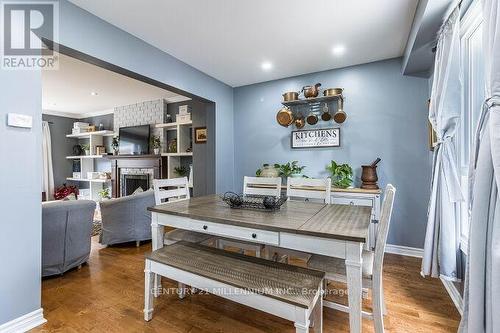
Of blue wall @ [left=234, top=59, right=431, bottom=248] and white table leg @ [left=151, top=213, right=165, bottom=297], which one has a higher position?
blue wall @ [left=234, top=59, right=431, bottom=248]

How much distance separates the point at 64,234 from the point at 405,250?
13.0 ft

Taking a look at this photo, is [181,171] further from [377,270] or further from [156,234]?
[377,270]

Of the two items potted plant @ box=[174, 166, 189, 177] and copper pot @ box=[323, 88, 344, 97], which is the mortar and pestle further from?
potted plant @ box=[174, 166, 189, 177]

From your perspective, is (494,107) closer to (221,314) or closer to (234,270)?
(234,270)

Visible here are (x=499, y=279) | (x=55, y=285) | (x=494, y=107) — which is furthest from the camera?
(x=55, y=285)

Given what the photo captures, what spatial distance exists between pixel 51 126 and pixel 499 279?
28.3ft

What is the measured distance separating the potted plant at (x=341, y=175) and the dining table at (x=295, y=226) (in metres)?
1.17

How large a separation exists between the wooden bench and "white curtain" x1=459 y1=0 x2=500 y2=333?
70 cm

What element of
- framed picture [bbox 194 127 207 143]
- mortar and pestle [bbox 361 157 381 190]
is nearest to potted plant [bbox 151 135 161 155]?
framed picture [bbox 194 127 207 143]

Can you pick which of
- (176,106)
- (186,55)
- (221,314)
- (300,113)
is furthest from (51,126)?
(221,314)

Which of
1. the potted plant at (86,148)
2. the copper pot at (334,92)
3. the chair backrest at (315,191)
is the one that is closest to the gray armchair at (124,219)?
the chair backrest at (315,191)

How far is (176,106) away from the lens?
524 centimetres

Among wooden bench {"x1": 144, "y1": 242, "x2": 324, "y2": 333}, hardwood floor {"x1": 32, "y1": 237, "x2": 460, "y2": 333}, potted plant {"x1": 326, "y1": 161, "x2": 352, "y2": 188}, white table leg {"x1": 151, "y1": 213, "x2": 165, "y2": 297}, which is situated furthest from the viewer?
potted plant {"x1": 326, "y1": 161, "x2": 352, "y2": 188}

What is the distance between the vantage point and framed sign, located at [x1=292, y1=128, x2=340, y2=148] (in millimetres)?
3387
